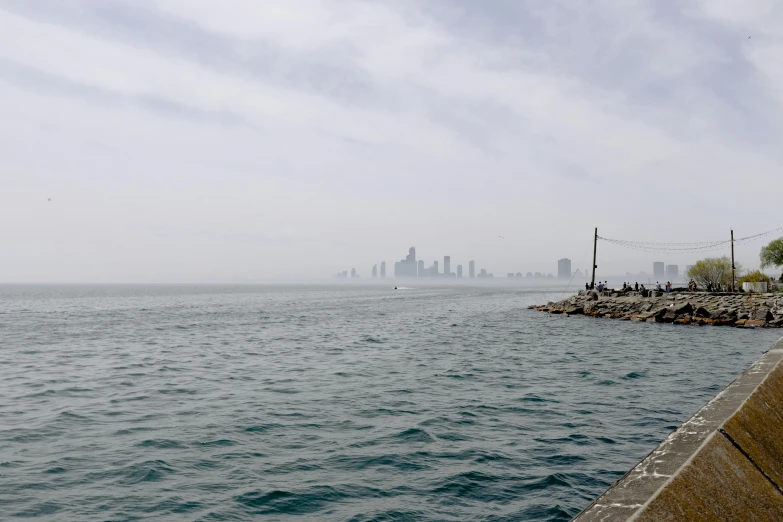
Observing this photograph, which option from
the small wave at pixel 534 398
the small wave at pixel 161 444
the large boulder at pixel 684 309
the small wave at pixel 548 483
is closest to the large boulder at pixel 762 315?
the large boulder at pixel 684 309

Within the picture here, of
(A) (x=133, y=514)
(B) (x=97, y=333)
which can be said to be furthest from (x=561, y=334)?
(B) (x=97, y=333)

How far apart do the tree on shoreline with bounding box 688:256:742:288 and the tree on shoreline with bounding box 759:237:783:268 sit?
13.5 feet

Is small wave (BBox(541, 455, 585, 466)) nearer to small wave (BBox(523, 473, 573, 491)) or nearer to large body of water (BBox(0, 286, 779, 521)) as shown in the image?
large body of water (BBox(0, 286, 779, 521))

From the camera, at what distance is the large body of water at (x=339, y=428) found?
795 centimetres

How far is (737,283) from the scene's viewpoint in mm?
66438

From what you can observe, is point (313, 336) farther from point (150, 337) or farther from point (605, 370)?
point (605, 370)

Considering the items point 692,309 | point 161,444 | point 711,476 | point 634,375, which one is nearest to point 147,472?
point 161,444

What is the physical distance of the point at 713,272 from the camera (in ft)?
230

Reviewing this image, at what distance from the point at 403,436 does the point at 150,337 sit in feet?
95.6

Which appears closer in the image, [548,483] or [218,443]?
[548,483]

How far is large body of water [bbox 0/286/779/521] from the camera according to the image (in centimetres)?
795

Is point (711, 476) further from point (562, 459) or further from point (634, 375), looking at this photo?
point (634, 375)

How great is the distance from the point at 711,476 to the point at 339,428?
8.51m

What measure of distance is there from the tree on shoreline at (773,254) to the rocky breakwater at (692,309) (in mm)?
26701
